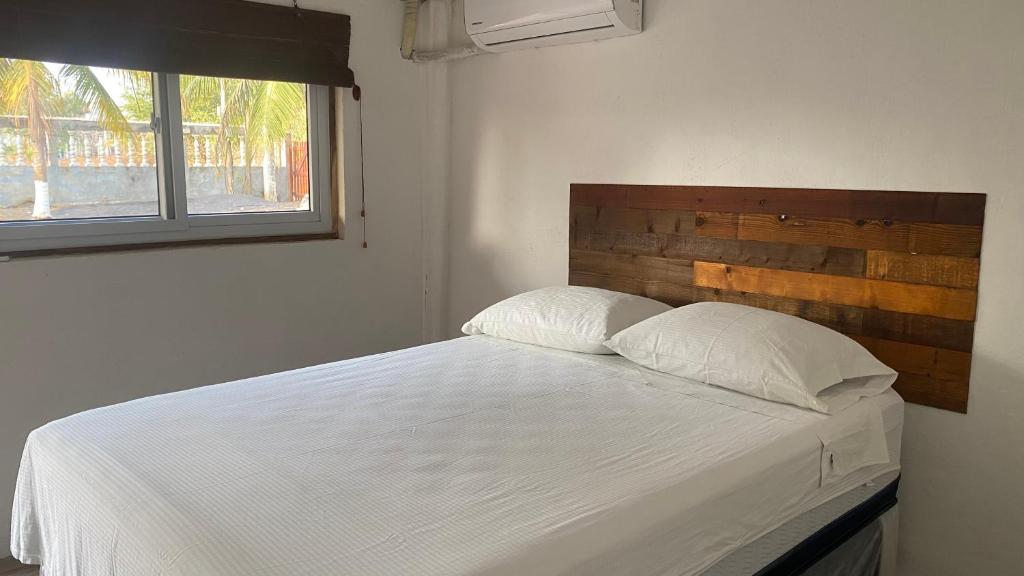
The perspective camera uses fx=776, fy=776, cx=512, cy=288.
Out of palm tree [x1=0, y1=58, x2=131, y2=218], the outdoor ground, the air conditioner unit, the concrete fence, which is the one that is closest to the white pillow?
the air conditioner unit

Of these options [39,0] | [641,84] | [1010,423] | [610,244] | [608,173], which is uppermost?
[39,0]

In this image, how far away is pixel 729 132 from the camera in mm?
2752

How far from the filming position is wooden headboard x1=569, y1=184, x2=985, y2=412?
230 centimetres

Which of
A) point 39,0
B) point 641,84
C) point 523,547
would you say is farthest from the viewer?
point 641,84

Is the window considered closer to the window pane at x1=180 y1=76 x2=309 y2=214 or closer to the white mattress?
the window pane at x1=180 y1=76 x2=309 y2=214

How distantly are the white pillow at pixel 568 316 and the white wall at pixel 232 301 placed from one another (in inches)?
33.0

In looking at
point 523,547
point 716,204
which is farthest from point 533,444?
point 716,204

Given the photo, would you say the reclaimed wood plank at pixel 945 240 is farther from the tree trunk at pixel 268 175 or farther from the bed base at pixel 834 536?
the tree trunk at pixel 268 175

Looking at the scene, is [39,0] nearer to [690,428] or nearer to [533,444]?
[533,444]

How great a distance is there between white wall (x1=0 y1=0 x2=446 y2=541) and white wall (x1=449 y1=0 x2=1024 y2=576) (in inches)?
27.1

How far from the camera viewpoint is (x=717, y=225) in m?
2.81

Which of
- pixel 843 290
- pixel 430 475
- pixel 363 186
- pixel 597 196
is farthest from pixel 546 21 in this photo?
pixel 430 475

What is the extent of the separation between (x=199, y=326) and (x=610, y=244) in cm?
170

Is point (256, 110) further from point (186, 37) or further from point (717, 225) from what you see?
point (717, 225)
